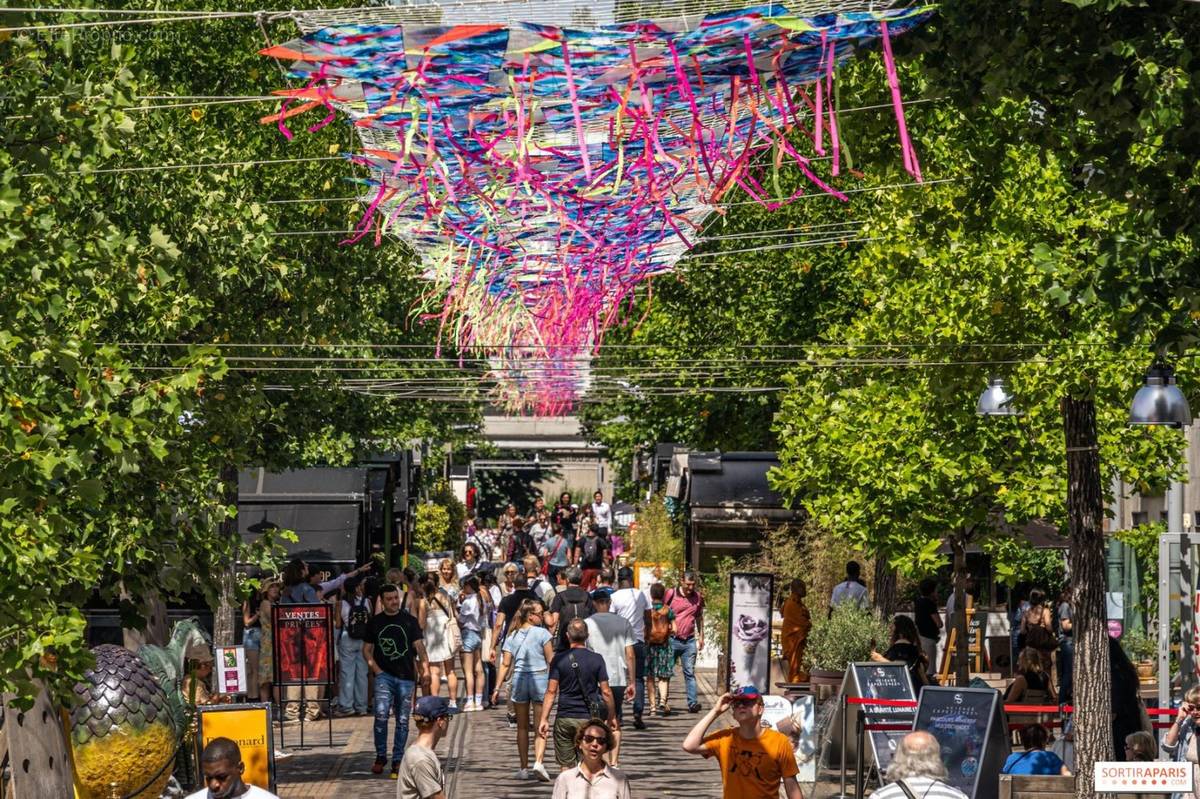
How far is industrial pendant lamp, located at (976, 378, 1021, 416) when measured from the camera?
63.2 ft

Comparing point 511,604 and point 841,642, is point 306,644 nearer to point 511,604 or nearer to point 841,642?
point 511,604

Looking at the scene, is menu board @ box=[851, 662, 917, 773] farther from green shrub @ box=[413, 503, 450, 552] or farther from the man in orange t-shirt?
green shrub @ box=[413, 503, 450, 552]

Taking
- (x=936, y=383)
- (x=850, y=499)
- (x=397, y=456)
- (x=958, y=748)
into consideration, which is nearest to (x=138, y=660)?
(x=958, y=748)

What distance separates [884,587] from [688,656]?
18.0 feet

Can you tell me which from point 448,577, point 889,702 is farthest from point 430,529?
point 889,702

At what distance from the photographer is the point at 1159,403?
15.3 m

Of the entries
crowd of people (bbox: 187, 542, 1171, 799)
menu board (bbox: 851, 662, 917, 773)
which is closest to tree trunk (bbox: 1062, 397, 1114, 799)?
crowd of people (bbox: 187, 542, 1171, 799)

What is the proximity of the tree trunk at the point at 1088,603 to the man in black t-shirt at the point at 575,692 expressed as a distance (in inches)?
159

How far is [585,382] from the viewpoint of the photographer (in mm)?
32094

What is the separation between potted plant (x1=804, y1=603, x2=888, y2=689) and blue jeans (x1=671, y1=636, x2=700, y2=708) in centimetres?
329

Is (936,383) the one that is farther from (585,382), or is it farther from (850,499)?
(585,382)

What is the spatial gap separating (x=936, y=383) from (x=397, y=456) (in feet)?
88.3

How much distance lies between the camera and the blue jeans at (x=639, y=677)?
23.0 m

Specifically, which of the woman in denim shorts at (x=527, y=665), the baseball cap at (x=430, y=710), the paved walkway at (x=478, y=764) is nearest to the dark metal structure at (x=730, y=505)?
the paved walkway at (x=478, y=764)
